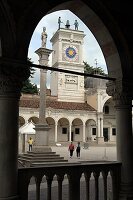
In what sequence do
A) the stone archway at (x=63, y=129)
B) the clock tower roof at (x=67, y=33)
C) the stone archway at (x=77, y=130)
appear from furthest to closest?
the clock tower roof at (x=67, y=33), the stone archway at (x=77, y=130), the stone archway at (x=63, y=129)

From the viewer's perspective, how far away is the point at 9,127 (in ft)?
14.2

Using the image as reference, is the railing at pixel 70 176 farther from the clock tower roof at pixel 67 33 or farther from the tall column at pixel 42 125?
the clock tower roof at pixel 67 33

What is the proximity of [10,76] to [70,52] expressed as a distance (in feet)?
150

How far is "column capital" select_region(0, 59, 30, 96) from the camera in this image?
4.36 meters

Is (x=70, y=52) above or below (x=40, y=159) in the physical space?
above

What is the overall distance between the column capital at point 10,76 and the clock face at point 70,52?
44.9 m

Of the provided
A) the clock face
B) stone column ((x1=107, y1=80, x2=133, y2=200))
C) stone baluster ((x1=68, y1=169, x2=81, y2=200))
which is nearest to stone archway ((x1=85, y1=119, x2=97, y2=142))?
the clock face

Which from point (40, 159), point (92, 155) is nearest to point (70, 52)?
point (92, 155)

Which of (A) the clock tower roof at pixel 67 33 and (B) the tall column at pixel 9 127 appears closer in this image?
(B) the tall column at pixel 9 127

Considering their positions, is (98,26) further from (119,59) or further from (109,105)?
(109,105)

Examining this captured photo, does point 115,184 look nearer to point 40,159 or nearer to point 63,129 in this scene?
point 40,159

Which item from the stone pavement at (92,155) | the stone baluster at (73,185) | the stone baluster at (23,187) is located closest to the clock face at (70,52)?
the stone pavement at (92,155)

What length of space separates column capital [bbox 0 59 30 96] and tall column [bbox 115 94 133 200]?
223 centimetres

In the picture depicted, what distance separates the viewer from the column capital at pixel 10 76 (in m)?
4.36
